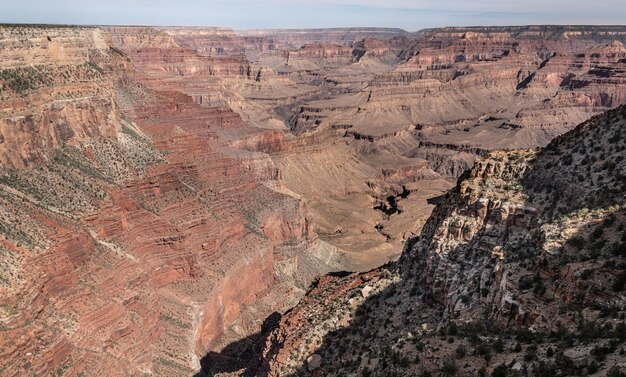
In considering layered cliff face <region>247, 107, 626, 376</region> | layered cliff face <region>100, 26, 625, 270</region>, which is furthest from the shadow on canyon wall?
layered cliff face <region>100, 26, 625, 270</region>

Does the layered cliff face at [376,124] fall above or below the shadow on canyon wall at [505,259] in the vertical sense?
below

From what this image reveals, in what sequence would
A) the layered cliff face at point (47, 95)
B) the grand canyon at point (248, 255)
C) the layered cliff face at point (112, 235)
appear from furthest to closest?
the layered cliff face at point (47, 95) → the layered cliff face at point (112, 235) → the grand canyon at point (248, 255)

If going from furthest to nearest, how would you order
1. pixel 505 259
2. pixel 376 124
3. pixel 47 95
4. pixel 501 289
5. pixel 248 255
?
pixel 376 124, pixel 248 255, pixel 47 95, pixel 505 259, pixel 501 289

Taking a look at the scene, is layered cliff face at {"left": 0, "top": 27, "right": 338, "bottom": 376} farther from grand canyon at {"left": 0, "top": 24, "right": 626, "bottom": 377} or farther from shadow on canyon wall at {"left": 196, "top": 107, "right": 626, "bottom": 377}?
shadow on canyon wall at {"left": 196, "top": 107, "right": 626, "bottom": 377}

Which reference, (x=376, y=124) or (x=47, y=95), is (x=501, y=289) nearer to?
(x=47, y=95)

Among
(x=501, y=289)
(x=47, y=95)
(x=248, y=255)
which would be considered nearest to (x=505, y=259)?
(x=501, y=289)

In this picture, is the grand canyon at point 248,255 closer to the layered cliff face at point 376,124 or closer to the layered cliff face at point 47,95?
the layered cliff face at point 47,95

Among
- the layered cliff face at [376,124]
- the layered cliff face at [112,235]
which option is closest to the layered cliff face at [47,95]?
the layered cliff face at [112,235]

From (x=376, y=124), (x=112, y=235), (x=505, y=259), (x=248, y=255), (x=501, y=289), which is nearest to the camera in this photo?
(x=501, y=289)
